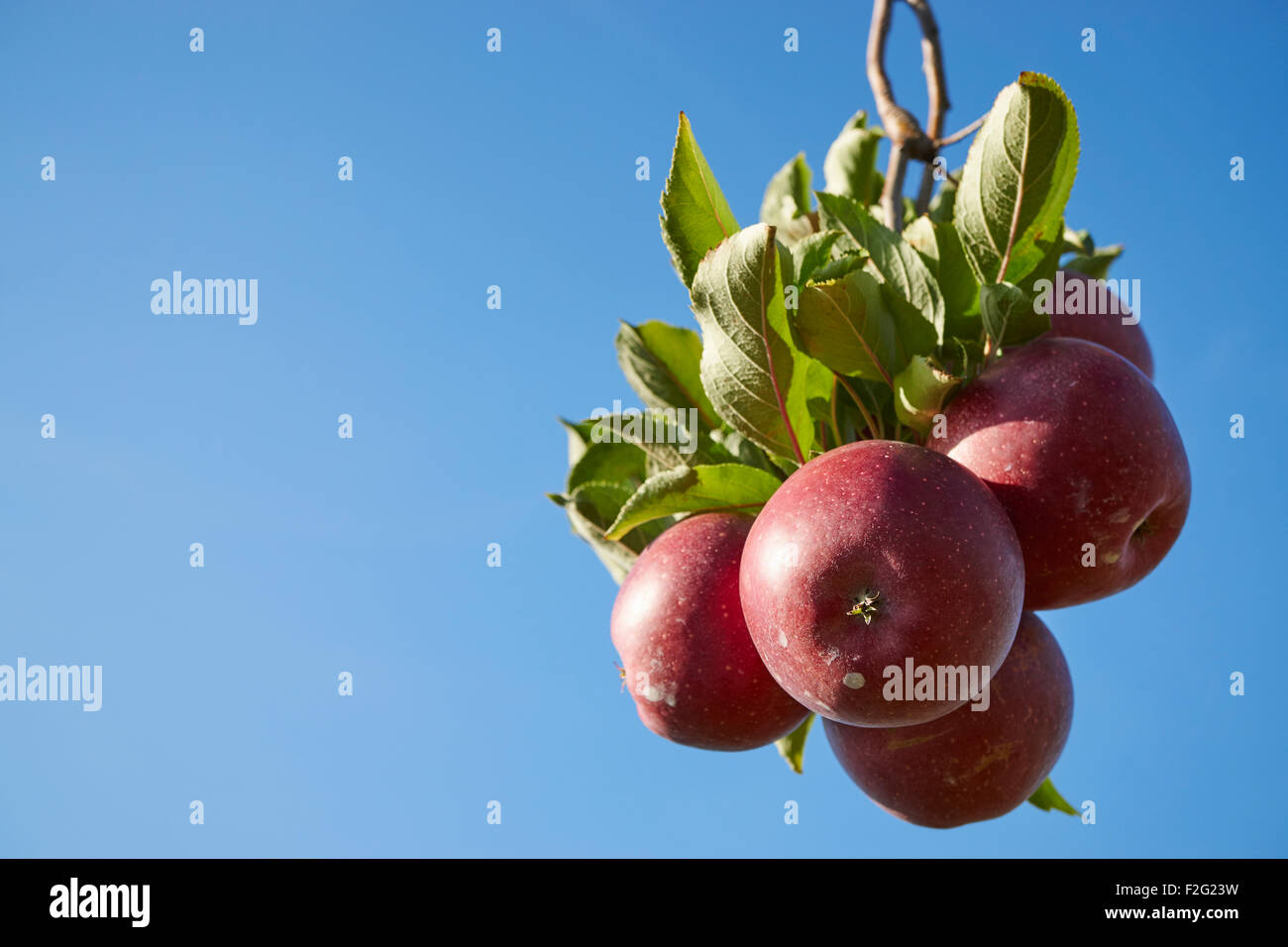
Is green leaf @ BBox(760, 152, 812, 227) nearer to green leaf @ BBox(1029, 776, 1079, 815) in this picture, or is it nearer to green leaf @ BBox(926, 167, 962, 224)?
green leaf @ BBox(926, 167, 962, 224)

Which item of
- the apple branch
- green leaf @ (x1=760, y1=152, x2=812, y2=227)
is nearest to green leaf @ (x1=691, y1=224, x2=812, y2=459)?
the apple branch

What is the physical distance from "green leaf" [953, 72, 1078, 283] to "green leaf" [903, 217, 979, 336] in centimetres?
3

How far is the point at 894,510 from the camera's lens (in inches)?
51.3

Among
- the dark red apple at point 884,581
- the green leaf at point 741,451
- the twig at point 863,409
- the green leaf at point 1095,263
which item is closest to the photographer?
the dark red apple at point 884,581

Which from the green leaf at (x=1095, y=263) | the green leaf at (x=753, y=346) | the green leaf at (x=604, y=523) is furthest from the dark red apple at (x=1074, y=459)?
the green leaf at (x=1095, y=263)

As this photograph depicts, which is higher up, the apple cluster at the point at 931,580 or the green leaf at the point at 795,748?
the apple cluster at the point at 931,580

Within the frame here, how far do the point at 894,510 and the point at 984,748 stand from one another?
0.55 metres

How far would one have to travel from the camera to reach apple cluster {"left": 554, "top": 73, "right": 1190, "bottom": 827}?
4.28ft

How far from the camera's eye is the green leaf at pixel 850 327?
1489 millimetres

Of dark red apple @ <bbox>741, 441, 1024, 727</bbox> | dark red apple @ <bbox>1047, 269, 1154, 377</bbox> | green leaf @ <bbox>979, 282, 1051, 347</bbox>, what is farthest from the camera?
dark red apple @ <bbox>1047, 269, 1154, 377</bbox>

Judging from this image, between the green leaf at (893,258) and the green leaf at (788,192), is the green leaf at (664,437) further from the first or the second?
the green leaf at (788,192)

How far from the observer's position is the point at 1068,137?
4.98 ft

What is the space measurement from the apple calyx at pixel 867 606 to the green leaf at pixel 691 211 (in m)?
0.63

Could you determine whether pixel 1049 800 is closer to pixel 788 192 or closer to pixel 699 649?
pixel 699 649
